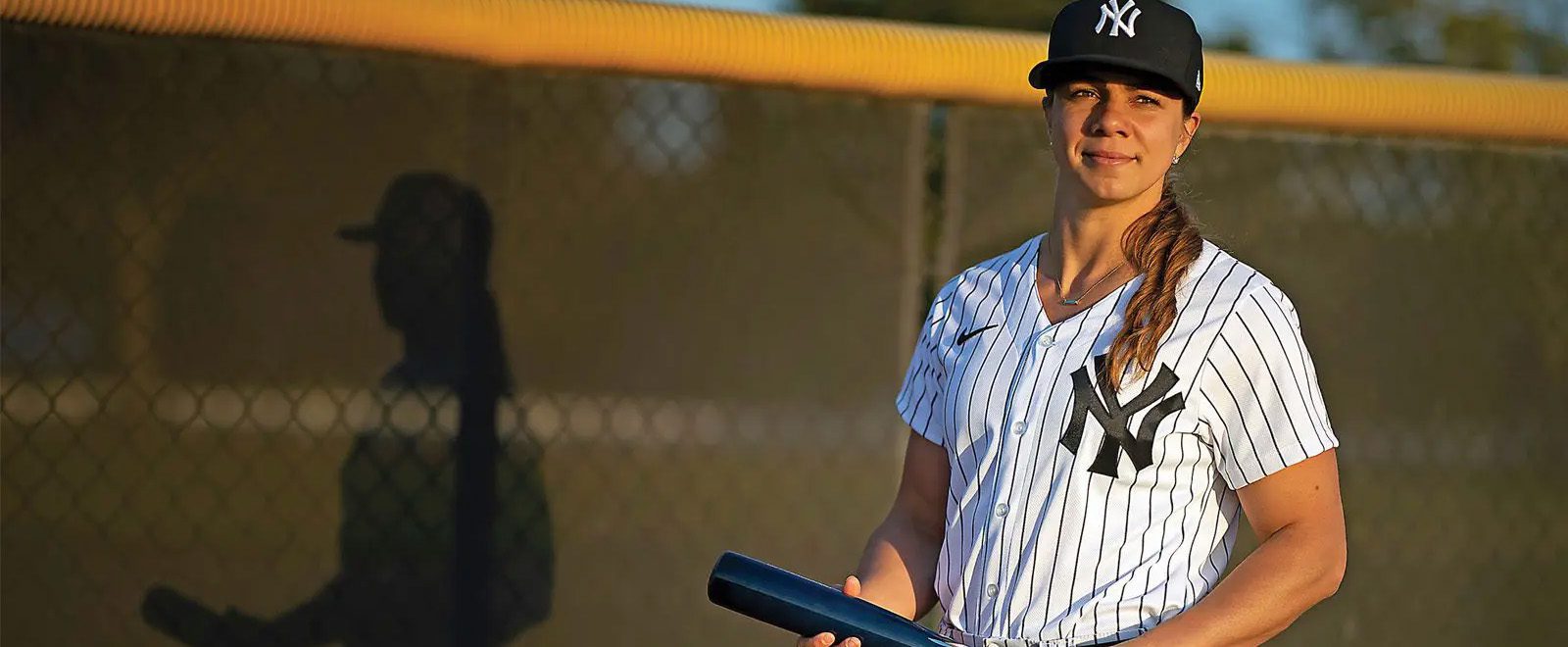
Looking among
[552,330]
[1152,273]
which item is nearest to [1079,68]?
[1152,273]

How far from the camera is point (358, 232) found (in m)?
3.18

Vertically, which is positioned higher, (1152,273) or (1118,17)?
(1118,17)

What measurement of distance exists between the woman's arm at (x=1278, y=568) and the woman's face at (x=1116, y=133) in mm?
432

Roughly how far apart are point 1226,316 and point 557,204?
1710mm

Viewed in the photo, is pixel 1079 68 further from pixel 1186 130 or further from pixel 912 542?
pixel 912 542

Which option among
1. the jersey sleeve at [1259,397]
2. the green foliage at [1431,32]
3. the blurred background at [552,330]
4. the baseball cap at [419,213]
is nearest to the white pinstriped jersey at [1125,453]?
the jersey sleeve at [1259,397]

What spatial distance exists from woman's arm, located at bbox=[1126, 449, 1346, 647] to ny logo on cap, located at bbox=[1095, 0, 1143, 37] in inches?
23.8

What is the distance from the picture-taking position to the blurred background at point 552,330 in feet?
10.1

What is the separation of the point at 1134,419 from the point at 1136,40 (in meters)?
0.49

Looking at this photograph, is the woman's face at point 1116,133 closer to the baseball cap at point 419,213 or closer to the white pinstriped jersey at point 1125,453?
the white pinstriped jersey at point 1125,453

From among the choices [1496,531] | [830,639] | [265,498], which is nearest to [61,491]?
[265,498]

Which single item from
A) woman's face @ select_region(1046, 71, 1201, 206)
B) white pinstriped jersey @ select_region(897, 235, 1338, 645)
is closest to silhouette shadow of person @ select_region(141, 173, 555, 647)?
white pinstriped jersey @ select_region(897, 235, 1338, 645)

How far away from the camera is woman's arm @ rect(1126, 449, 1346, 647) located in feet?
6.40

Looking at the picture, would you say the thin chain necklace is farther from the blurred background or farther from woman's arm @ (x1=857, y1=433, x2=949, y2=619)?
the blurred background
